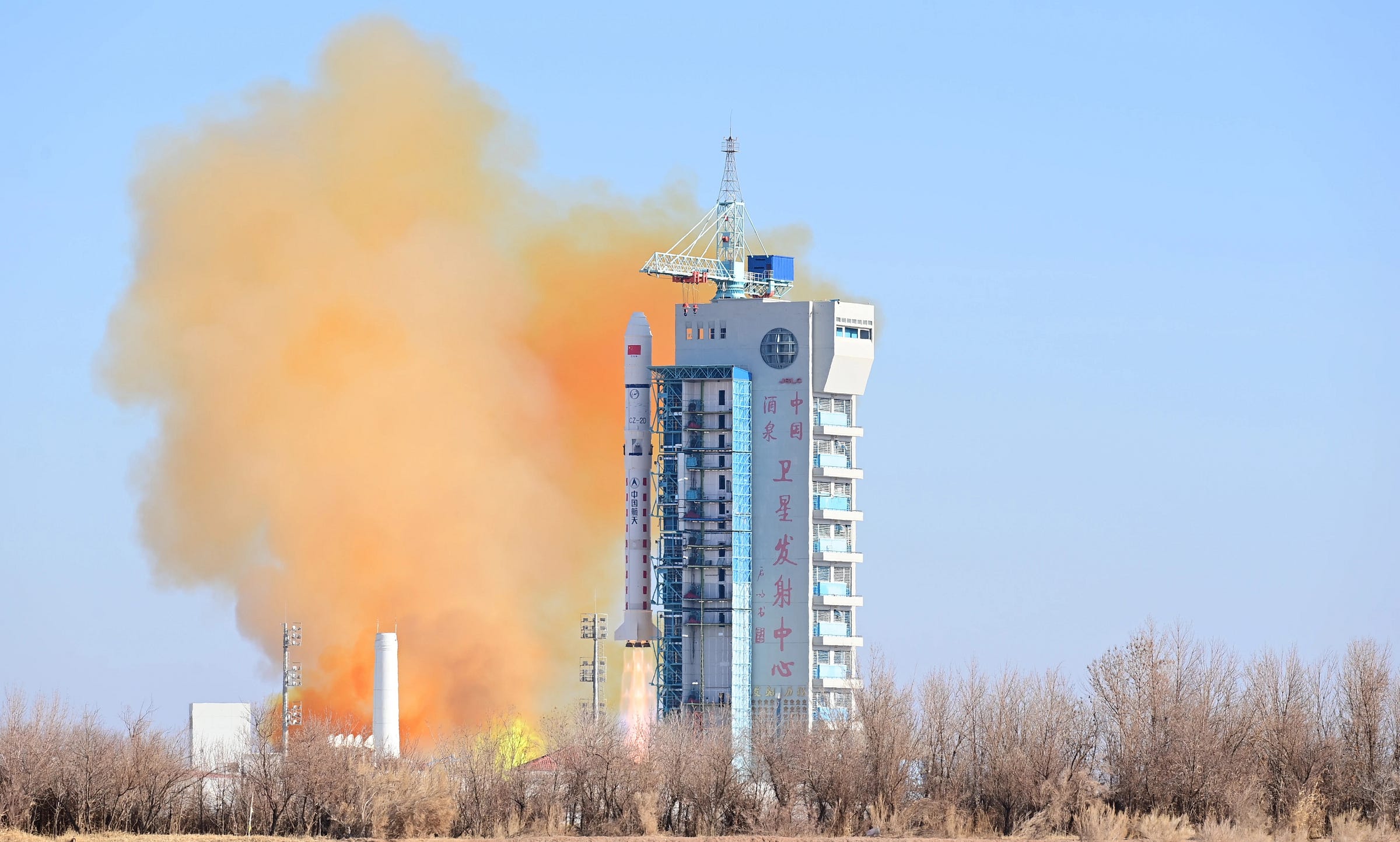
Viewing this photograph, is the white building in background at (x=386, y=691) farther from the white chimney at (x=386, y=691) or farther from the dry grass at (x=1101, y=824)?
the dry grass at (x=1101, y=824)

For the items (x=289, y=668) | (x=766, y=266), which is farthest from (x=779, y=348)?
(x=289, y=668)

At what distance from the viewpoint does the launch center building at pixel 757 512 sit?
112m

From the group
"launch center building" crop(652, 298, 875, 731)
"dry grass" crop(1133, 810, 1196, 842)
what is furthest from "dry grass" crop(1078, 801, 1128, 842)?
"launch center building" crop(652, 298, 875, 731)

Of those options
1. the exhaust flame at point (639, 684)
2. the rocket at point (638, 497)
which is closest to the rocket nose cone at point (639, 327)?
the rocket at point (638, 497)

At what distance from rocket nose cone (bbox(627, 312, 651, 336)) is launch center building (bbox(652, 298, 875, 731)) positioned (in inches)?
81.5

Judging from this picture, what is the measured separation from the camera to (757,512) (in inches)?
4469

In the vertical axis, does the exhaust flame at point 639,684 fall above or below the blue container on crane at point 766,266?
below

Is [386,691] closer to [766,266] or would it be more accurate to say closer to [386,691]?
[386,691]

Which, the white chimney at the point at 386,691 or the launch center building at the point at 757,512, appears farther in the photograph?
the white chimney at the point at 386,691

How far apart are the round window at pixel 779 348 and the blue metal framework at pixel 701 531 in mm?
1376

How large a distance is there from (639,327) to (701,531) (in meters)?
10.7

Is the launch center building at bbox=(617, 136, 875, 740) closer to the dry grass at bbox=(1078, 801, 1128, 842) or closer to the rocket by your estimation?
the rocket

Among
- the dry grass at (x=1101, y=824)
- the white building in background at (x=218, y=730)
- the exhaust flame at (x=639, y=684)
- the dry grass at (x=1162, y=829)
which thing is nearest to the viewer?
the dry grass at (x=1162, y=829)

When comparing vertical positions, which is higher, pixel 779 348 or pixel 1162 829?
pixel 779 348
